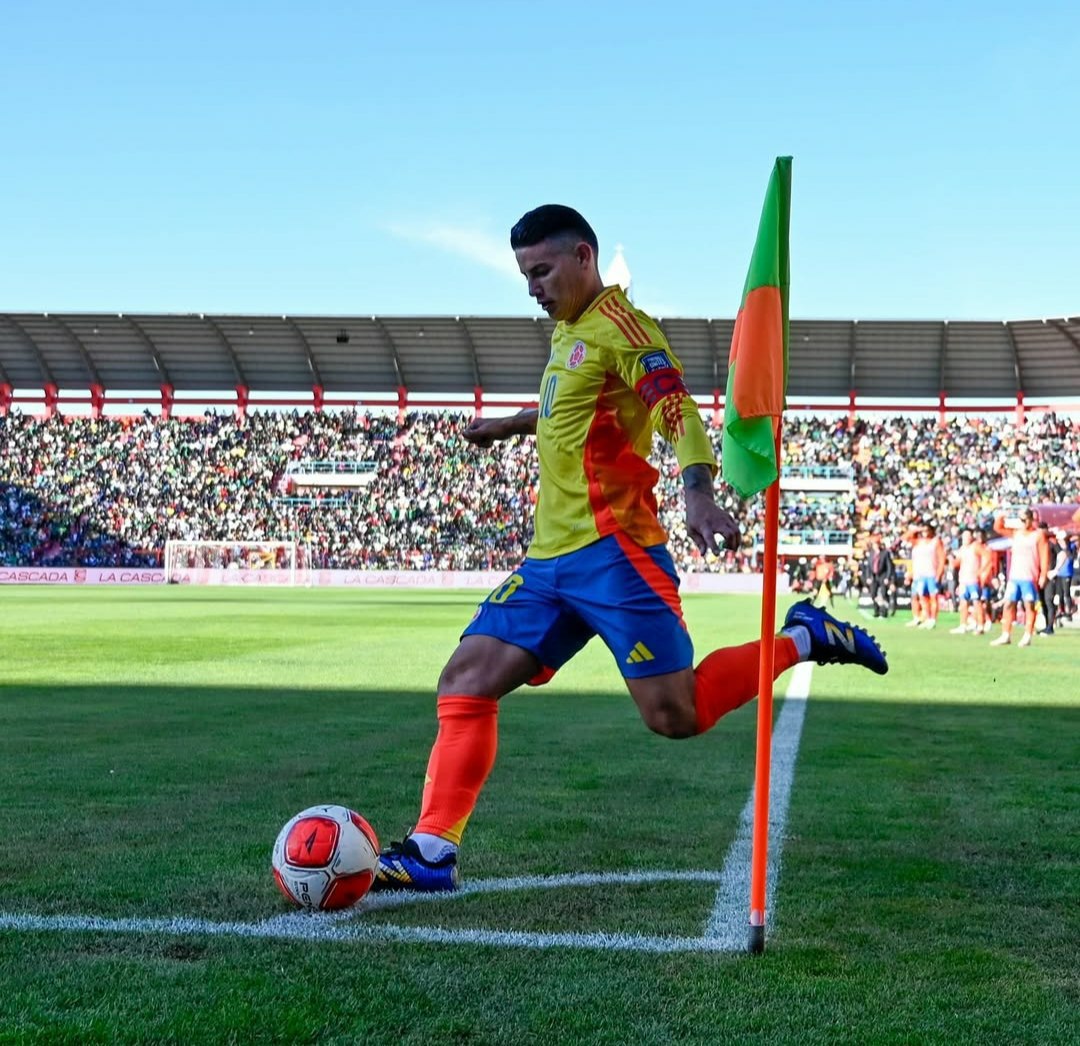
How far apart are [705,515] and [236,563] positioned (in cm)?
4994

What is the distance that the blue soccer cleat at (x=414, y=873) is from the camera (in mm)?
4020

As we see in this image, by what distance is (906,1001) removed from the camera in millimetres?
2957

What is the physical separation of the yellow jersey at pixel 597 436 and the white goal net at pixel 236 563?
151 feet

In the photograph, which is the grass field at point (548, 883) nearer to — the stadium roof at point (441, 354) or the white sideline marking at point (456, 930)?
the white sideline marking at point (456, 930)

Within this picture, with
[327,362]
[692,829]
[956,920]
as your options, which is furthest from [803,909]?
[327,362]

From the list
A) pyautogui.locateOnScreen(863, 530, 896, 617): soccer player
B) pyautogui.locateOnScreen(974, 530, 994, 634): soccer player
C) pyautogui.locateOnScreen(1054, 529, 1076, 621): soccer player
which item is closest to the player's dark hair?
pyautogui.locateOnScreen(974, 530, 994, 634): soccer player

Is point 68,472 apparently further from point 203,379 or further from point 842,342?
point 842,342

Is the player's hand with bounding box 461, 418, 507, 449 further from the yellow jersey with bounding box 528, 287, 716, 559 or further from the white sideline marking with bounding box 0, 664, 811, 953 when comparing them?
the white sideline marking with bounding box 0, 664, 811, 953

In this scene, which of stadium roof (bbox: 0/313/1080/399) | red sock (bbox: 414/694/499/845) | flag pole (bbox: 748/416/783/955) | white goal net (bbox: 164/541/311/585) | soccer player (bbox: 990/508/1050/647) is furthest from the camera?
stadium roof (bbox: 0/313/1080/399)

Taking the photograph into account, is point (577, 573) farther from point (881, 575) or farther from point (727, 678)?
point (881, 575)

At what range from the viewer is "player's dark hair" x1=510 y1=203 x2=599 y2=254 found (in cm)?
425

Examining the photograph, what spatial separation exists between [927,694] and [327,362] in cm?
4780

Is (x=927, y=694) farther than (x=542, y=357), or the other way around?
(x=542, y=357)

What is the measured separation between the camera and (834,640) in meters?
4.79
